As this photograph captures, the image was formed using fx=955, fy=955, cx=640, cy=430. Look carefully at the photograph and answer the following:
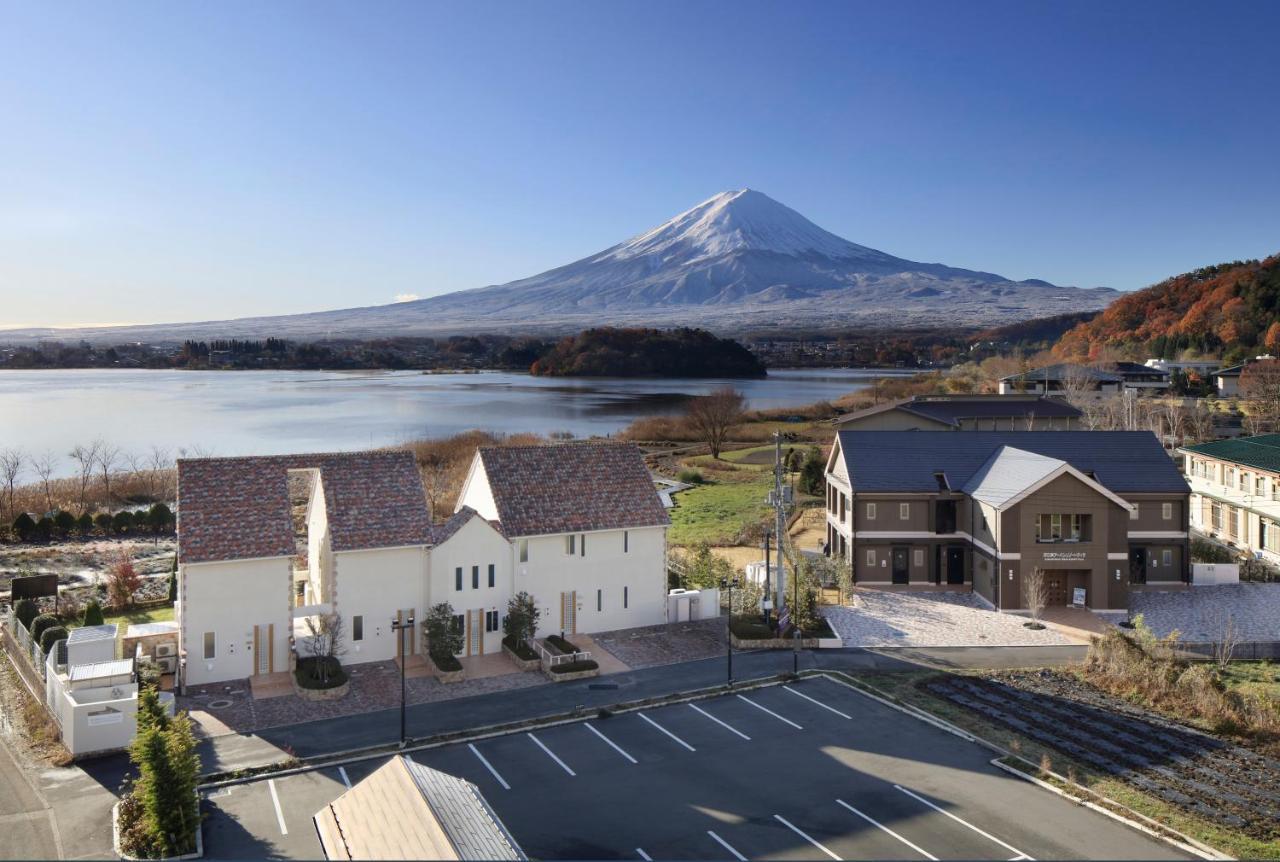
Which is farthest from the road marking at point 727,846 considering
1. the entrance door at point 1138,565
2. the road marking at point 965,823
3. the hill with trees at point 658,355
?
the hill with trees at point 658,355

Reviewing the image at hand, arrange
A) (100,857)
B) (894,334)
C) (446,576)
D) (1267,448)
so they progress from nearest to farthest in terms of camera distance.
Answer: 1. (100,857)
2. (446,576)
3. (1267,448)
4. (894,334)

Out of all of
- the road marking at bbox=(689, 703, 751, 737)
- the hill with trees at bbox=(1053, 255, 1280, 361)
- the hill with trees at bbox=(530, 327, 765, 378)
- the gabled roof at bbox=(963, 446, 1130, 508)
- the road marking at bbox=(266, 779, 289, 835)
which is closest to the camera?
the road marking at bbox=(266, 779, 289, 835)

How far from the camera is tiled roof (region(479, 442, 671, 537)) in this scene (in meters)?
29.3

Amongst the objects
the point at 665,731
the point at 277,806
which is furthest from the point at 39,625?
the point at 665,731

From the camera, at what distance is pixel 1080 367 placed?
83.8m

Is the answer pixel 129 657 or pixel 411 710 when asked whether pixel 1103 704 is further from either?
pixel 129 657

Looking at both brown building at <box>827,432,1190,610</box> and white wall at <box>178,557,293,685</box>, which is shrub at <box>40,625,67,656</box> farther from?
brown building at <box>827,432,1190,610</box>

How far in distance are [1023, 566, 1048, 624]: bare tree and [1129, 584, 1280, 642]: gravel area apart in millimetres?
3119

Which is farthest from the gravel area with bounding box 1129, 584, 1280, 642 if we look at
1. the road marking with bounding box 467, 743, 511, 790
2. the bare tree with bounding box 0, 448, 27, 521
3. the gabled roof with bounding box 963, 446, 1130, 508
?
the bare tree with bounding box 0, 448, 27, 521

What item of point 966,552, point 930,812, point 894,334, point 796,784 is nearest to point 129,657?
point 796,784

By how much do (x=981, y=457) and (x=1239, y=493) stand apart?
1438cm

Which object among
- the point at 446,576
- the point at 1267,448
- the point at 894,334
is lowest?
the point at 446,576

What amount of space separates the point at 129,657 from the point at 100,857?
1003 cm

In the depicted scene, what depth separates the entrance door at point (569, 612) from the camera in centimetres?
2945
